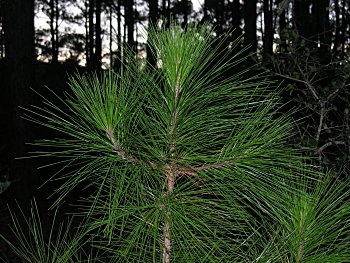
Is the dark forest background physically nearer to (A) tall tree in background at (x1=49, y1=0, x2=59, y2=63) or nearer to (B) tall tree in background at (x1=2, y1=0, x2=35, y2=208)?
(B) tall tree in background at (x1=2, y1=0, x2=35, y2=208)

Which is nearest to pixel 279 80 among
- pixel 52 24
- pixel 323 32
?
pixel 323 32

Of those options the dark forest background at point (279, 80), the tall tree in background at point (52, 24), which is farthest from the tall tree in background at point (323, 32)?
the tall tree in background at point (52, 24)

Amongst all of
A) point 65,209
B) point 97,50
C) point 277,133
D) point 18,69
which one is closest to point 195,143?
point 277,133

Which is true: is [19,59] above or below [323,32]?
above

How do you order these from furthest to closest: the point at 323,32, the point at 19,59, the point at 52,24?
the point at 52,24 → the point at 19,59 → the point at 323,32

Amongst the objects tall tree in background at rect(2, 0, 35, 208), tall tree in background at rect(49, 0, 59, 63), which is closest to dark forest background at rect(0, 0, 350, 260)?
tall tree in background at rect(2, 0, 35, 208)

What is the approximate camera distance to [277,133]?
4.67 ft

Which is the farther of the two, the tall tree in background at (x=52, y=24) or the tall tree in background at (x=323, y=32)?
the tall tree in background at (x=52, y=24)

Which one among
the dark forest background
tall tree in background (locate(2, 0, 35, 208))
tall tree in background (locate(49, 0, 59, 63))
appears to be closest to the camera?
the dark forest background

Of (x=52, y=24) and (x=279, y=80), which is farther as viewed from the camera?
(x=52, y=24)

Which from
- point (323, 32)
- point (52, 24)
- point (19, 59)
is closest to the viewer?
point (323, 32)

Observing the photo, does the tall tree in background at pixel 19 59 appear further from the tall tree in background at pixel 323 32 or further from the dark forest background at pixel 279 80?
the tall tree in background at pixel 323 32

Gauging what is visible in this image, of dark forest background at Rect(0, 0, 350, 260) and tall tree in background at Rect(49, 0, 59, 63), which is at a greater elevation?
tall tree in background at Rect(49, 0, 59, 63)

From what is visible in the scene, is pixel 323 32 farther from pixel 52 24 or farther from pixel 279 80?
→ pixel 52 24
